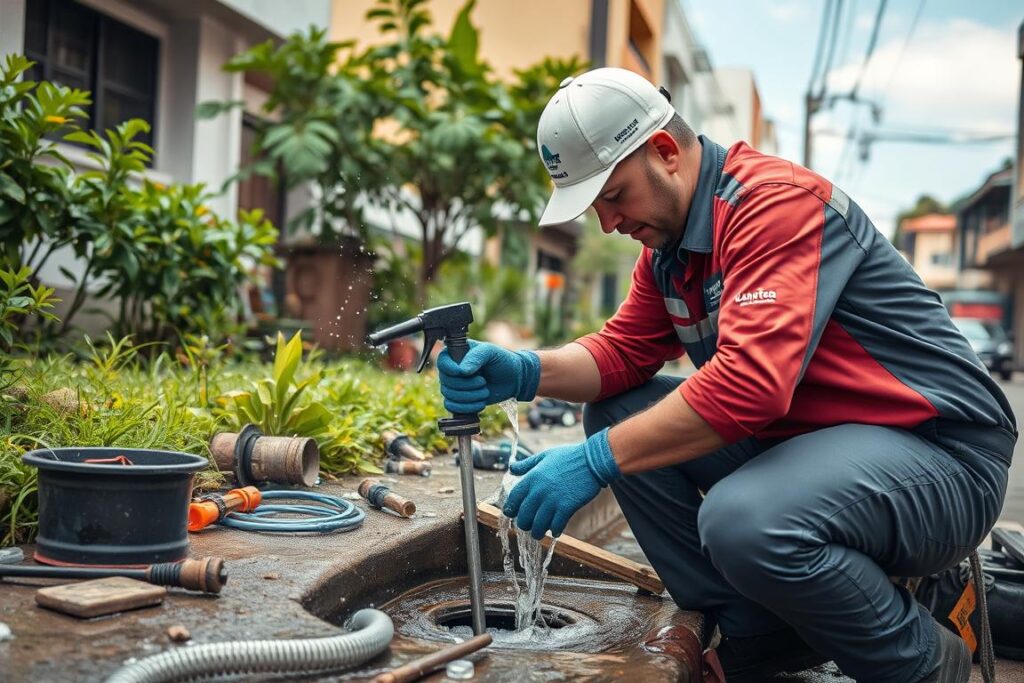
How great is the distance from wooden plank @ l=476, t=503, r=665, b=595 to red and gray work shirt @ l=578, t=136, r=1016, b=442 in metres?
0.66

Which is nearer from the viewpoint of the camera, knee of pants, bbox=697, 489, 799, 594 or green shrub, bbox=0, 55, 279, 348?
knee of pants, bbox=697, 489, 799, 594

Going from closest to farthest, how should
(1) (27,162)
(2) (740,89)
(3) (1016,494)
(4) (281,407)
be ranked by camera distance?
1. (4) (281,407)
2. (1) (27,162)
3. (3) (1016,494)
4. (2) (740,89)

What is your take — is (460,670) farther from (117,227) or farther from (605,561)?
(117,227)

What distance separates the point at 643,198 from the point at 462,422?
71 centimetres

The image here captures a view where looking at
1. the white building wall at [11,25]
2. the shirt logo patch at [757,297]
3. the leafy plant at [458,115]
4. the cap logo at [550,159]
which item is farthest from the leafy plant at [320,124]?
the shirt logo patch at [757,297]

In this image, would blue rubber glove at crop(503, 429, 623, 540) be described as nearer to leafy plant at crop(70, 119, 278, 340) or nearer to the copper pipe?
the copper pipe

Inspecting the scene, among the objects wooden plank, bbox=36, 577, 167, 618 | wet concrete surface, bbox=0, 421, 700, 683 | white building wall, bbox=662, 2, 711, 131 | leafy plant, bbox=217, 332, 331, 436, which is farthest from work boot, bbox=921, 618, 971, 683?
white building wall, bbox=662, 2, 711, 131

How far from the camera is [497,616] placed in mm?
2828

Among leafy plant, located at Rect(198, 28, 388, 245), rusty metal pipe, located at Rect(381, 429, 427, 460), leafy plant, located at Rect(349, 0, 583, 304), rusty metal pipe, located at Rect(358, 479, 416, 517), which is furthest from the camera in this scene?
leafy plant, located at Rect(349, 0, 583, 304)

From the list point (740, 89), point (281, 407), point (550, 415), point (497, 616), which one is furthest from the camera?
point (740, 89)

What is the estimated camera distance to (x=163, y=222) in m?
5.67

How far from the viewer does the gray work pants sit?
2096 millimetres

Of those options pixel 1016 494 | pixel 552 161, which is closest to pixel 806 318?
pixel 552 161

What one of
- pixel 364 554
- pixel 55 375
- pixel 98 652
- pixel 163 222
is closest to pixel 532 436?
pixel 163 222
